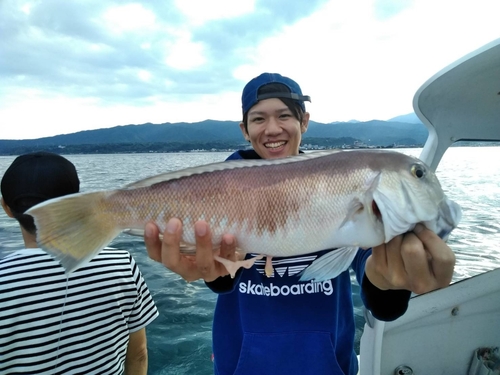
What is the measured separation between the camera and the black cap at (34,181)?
2.45m

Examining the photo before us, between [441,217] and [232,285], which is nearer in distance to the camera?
[441,217]

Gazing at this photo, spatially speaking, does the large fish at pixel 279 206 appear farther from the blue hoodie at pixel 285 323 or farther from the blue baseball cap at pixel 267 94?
the blue baseball cap at pixel 267 94

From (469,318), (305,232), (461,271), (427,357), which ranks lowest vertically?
(461,271)

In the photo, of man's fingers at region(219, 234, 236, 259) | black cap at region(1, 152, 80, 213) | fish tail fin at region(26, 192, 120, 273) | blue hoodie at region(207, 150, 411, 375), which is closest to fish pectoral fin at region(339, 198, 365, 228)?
blue hoodie at region(207, 150, 411, 375)

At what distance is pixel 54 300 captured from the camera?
232 centimetres

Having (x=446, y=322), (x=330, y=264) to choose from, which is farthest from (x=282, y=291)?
(x=446, y=322)

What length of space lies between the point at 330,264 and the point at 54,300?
195 cm

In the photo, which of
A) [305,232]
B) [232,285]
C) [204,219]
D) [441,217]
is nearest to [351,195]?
[305,232]

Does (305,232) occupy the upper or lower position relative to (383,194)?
lower

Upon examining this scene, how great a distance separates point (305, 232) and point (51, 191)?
1.91 metres

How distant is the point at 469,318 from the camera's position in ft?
12.0

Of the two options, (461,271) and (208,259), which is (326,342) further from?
(461,271)

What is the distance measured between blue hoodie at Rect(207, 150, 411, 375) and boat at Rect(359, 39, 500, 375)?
1.02 m

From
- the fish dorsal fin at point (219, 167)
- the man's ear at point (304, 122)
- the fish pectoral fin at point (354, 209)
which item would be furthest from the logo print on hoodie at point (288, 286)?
the man's ear at point (304, 122)
